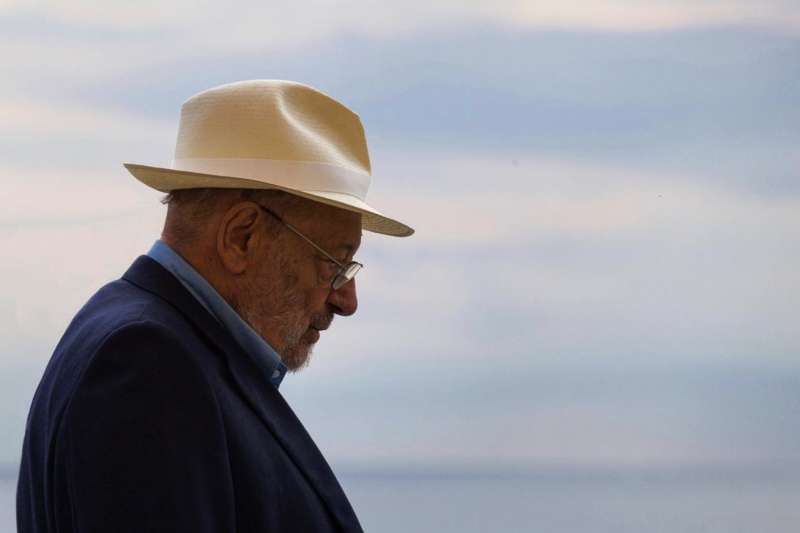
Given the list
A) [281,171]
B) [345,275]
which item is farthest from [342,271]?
[281,171]

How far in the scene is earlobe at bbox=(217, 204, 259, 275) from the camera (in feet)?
4.90

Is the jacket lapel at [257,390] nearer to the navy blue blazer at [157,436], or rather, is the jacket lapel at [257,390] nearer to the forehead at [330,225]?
the navy blue blazer at [157,436]

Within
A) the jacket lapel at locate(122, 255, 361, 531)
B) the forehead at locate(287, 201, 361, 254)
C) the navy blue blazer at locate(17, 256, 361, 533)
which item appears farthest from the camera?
the forehead at locate(287, 201, 361, 254)

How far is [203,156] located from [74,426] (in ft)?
1.39

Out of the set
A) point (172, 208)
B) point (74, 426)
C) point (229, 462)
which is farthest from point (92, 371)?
point (172, 208)

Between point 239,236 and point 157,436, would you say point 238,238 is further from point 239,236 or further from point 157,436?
point 157,436

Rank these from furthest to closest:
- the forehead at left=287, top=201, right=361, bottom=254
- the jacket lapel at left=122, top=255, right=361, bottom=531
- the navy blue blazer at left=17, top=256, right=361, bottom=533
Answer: the forehead at left=287, top=201, right=361, bottom=254
the jacket lapel at left=122, top=255, right=361, bottom=531
the navy blue blazer at left=17, top=256, right=361, bottom=533

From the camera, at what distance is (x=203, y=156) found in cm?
159

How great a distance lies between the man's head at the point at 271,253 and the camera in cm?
149

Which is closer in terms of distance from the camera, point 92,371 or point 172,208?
point 92,371

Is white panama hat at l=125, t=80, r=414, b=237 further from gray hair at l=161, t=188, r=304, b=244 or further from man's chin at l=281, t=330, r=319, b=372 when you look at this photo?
man's chin at l=281, t=330, r=319, b=372

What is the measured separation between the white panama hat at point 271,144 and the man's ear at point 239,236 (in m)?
0.03

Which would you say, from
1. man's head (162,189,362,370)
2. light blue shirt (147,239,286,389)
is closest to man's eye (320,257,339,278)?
man's head (162,189,362,370)

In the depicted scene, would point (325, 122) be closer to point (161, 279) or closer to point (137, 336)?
point (161, 279)
